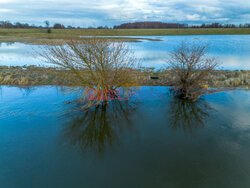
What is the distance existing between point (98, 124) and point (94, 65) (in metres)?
4.10

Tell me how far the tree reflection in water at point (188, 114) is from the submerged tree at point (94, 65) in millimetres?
3576

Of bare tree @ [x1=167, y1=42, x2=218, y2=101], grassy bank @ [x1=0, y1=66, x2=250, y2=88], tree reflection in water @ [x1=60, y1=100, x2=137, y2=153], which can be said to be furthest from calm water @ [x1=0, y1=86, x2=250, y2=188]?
grassy bank @ [x1=0, y1=66, x2=250, y2=88]

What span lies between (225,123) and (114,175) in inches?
291

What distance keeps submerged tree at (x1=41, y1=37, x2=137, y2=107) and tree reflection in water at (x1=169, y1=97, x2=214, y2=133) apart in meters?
3.58

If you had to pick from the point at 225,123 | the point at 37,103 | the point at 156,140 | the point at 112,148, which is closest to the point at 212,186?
the point at 156,140

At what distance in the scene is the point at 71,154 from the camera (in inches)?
323

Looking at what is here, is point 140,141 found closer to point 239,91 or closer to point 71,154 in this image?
point 71,154

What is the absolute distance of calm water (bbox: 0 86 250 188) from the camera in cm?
697

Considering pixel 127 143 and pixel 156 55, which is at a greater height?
pixel 156 55

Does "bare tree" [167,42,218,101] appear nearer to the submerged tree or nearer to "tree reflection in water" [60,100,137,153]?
the submerged tree

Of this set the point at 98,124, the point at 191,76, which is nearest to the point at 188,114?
the point at 191,76

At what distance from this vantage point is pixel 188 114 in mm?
12117

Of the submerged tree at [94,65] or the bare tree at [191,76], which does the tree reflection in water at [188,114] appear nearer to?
the bare tree at [191,76]

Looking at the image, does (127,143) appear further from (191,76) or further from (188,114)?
(191,76)
